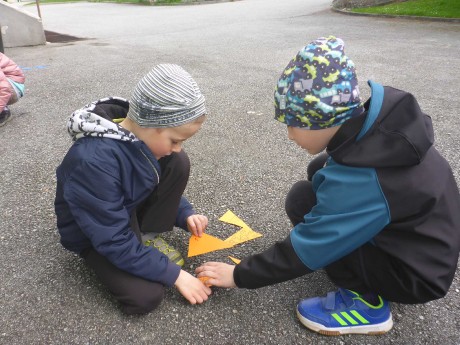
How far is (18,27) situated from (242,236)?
7787 mm

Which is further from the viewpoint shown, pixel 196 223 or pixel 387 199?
pixel 196 223

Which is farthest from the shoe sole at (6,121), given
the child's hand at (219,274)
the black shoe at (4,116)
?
the child's hand at (219,274)

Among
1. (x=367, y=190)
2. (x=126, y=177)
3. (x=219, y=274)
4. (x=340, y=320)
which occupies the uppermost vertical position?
(x=367, y=190)

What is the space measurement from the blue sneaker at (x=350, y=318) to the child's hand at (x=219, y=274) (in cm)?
33

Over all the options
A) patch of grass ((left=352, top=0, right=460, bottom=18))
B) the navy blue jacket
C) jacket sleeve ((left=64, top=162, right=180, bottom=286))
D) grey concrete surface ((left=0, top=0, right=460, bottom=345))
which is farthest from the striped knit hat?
patch of grass ((left=352, top=0, right=460, bottom=18))

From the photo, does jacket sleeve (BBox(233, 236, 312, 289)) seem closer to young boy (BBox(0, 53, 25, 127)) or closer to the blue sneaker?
the blue sneaker

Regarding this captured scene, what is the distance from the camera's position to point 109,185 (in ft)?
5.05

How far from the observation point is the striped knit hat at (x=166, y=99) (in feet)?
4.81

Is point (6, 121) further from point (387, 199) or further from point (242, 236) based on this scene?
point (387, 199)

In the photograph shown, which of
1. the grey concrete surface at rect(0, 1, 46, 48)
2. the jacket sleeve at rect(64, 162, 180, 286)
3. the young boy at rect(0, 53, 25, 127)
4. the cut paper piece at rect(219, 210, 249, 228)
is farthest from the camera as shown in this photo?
the grey concrete surface at rect(0, 1, 46, 48)

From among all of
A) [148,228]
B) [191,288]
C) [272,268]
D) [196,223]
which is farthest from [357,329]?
[148,228]

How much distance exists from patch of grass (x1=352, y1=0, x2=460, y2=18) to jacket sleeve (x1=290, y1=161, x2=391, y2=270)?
990cm

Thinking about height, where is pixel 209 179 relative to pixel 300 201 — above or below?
below

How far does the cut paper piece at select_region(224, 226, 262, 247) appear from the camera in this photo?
216 cm
